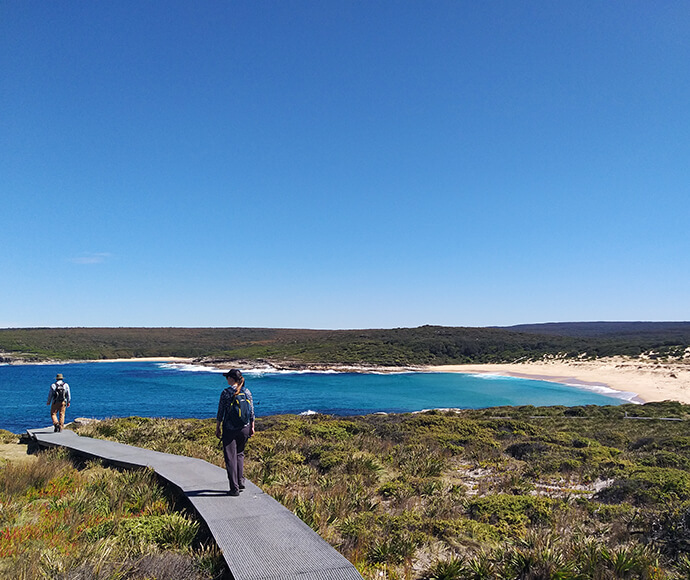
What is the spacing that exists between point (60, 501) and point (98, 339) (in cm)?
15362

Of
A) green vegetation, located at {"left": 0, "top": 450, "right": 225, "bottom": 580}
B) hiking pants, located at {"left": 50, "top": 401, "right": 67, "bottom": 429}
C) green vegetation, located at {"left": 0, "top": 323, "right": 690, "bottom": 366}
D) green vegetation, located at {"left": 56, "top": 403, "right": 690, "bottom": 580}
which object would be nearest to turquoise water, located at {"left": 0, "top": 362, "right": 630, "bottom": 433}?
hiking pants, located at {"left": 50, "top": 401, "right": 67, "bottom": 429}

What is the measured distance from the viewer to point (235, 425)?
6824 millimetres

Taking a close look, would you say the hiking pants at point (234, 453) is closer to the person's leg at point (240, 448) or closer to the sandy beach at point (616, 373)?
the person's leg at point (240, 448)

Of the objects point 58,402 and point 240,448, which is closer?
point 240,448

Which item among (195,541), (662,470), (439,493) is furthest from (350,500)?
(662,470)

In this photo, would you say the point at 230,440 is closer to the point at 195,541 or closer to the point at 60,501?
the point at 195,541

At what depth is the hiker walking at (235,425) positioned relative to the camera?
22.2ft

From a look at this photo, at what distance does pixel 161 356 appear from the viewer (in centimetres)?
11644

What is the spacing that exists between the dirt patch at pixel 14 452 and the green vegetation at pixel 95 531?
12.9 feet

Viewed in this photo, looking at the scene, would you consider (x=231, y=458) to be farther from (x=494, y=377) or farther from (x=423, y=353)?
(x=423, y=353)

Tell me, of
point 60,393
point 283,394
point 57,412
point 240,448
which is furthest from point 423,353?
point 240,448

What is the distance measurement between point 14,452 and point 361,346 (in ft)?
309

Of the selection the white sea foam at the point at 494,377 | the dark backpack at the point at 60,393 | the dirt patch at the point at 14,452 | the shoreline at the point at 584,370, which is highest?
the dark backpack at the point at 60,393

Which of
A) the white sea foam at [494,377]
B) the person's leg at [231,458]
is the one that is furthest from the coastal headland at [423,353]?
the person's leg at [231,458]
